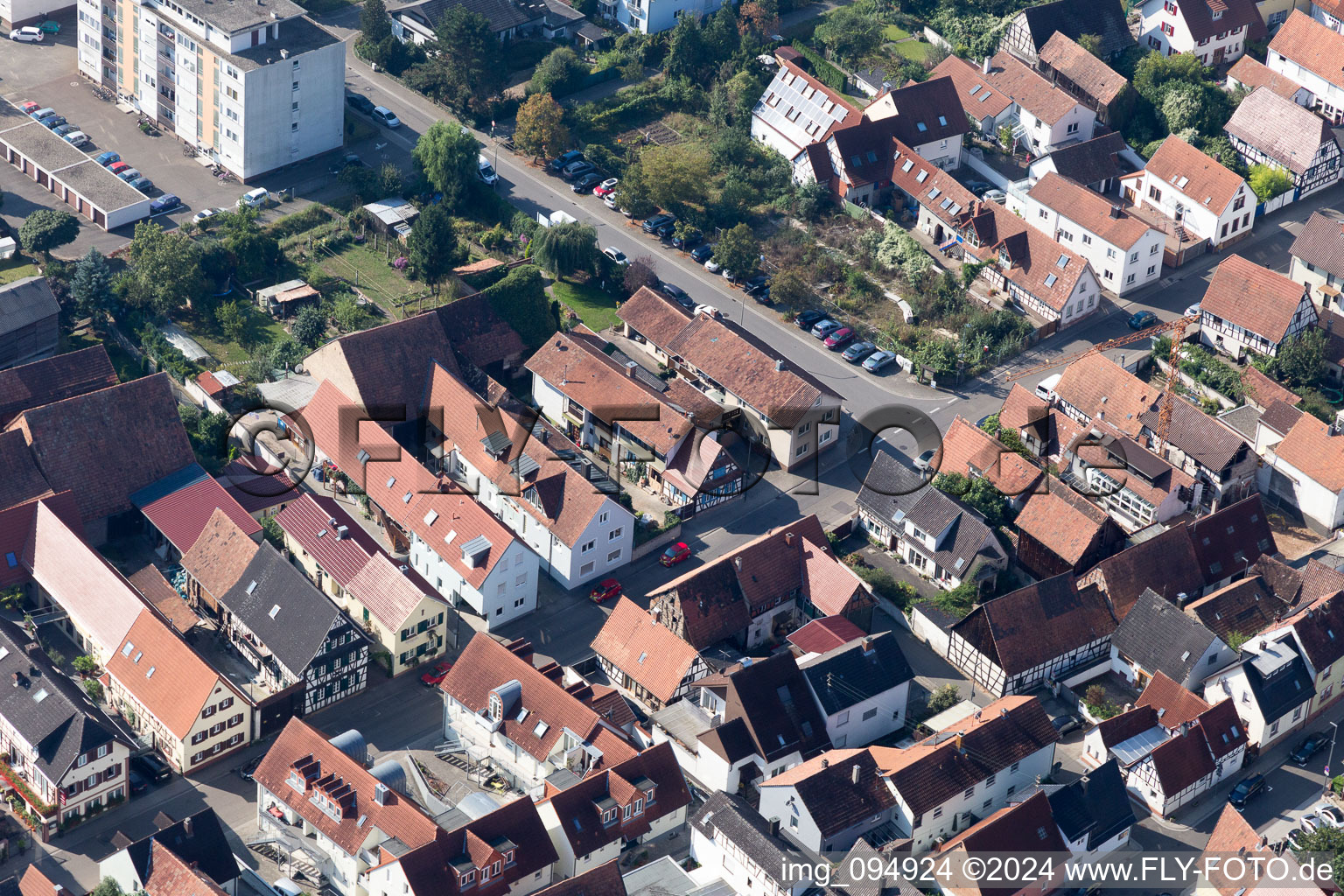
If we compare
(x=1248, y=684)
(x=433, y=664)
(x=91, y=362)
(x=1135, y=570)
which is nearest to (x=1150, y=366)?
(x=1135, y=570)

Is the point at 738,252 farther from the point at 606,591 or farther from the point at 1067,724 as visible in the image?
the point at 1067,724

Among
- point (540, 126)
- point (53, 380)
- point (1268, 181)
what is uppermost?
point (1268, 181)

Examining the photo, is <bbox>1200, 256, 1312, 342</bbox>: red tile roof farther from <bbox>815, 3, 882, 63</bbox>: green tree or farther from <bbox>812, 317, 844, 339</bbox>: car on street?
<bbox>815, 3, 882, 63</bbox>: green tree

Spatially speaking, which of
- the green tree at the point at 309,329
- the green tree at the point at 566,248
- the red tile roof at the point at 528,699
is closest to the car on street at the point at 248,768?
the red tile roof at the point at 528,699

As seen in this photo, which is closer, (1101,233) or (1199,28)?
(1101,233)

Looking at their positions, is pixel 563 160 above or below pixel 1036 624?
below

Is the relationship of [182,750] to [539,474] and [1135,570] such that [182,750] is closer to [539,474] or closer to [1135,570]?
[539,474]

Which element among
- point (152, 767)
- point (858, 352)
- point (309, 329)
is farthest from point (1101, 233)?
point (152, 767)

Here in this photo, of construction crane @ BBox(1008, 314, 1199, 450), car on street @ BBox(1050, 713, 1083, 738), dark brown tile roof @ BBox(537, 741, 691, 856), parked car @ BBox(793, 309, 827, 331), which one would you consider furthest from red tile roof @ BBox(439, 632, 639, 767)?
construction crane @ BBox(1008, 314, 1199, 450)
